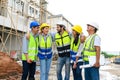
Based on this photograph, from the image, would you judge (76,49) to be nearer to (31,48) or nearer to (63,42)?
(63,42)

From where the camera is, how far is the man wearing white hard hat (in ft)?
19.1

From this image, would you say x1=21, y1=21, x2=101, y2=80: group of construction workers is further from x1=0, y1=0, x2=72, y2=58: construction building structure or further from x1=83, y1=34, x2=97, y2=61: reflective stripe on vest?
x1=0, y1=0, x2=72, y2=58: construction building structure

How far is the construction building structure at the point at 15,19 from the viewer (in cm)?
2320

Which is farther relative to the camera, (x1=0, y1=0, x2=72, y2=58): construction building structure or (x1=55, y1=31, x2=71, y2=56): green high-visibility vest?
(x1=0, y1=0, x2=72, y2=58): construction building structure

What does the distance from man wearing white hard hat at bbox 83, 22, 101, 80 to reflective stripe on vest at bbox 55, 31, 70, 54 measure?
3.66ft

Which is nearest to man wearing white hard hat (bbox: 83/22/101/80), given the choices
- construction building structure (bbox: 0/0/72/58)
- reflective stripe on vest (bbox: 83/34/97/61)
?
reflective stripe on vest (bbox: 83/34/97/61)

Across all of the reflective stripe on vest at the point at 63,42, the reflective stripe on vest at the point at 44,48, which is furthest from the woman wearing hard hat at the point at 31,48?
the reflective stripe on vest at the point at 63,42

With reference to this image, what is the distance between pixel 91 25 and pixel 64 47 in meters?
1.37

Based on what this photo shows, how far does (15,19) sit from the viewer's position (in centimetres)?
2525

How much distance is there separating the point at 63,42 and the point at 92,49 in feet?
4.38

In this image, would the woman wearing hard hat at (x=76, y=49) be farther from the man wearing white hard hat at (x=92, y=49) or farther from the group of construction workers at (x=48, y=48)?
the man wearing white hard hat at (x=92, y=49)

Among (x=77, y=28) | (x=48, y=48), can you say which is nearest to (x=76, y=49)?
(x=77, y=28)

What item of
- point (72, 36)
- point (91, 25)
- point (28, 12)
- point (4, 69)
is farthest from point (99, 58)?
point (28, 12)

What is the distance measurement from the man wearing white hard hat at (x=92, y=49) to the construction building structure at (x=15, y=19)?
15986 millimetres
